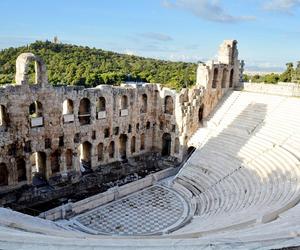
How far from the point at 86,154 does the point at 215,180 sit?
1021 cm

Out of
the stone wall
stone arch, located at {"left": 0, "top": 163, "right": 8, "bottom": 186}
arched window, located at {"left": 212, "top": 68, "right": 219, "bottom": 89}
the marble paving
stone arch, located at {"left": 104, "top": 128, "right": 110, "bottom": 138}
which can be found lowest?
the marble paving

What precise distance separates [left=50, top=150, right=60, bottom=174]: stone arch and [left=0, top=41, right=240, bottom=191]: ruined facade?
70 mm

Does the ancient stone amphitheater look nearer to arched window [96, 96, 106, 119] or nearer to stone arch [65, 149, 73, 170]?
stone arch [65, 149, 73, 170]

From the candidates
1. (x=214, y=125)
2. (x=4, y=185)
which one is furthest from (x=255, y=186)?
(x=4, y=185)

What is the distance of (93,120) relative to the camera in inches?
1015

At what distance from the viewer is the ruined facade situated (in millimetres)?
21797

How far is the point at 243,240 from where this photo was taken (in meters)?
8.59

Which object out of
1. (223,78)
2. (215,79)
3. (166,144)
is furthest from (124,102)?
(223,78)

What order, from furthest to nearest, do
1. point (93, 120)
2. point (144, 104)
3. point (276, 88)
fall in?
point (276, 88), point (144, 104), point (93, 120)

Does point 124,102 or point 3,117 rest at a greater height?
point 124,102

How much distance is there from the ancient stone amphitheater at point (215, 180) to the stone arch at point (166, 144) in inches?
5.5

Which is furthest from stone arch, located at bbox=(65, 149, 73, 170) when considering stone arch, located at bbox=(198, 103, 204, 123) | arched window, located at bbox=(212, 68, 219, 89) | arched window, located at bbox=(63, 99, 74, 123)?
arched window, located at bbox=(212, 68, 219, 89)

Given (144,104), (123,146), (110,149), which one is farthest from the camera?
(144,104)

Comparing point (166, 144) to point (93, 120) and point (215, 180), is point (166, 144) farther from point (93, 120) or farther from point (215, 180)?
point (215, 180)
